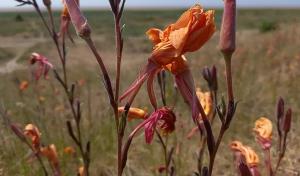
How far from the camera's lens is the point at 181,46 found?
117 centimetres

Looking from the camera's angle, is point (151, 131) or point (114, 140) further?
point (114, 140)

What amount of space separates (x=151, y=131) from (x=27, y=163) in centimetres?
222

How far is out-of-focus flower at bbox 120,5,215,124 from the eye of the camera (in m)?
1.16

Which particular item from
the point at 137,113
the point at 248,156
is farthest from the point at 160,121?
the point at 248,156

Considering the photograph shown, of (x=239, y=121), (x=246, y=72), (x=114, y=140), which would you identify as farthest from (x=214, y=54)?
(x=114, y=140)

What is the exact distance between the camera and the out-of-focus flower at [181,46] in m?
1.16

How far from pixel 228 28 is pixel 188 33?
10 centimetres

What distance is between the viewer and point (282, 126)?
1866mm

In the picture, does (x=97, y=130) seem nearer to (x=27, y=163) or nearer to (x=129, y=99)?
(x=27, y=163)

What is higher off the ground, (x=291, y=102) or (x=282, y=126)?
(x=282, y=126)

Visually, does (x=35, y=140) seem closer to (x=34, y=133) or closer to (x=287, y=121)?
(x=34, y=133)

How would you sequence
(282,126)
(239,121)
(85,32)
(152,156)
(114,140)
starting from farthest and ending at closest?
(239,121)
(114,140)
(152,156)
(282,126)
(85,32)

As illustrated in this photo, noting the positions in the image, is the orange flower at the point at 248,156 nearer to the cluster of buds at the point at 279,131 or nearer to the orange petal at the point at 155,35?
Answer: the cluster of buds at the point at 279,131

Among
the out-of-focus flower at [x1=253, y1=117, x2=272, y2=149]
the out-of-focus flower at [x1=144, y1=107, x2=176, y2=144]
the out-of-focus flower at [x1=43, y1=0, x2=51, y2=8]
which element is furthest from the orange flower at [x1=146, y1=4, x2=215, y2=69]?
the out-of-focus flower at [x1=43, y1=0, x2=51, y2=8]
